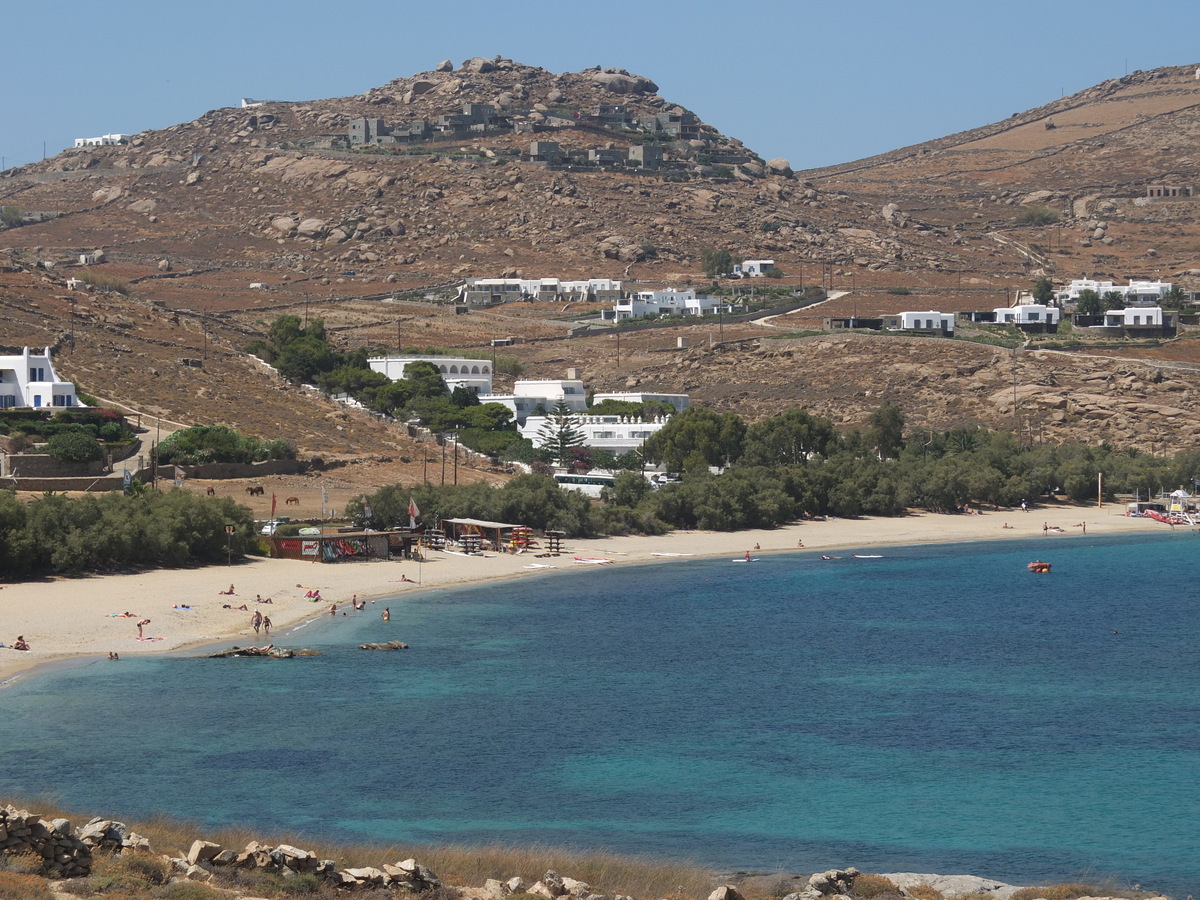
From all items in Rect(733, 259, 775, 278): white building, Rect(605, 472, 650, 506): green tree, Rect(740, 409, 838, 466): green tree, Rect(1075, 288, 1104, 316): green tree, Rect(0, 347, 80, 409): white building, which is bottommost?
Rect(605, 472, 650, 506): green tree

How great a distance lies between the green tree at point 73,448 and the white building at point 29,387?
8.13 m

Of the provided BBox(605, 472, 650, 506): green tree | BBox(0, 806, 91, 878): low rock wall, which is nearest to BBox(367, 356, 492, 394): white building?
BBox(605, 472, 650, 506): green tree

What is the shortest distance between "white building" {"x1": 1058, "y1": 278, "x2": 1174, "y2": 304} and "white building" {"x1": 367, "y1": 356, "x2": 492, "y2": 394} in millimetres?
54806

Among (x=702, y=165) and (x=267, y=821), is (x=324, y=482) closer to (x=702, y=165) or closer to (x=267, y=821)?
(x=267, y=821)

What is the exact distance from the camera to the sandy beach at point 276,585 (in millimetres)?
44406

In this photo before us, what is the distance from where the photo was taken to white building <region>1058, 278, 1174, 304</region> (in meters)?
134

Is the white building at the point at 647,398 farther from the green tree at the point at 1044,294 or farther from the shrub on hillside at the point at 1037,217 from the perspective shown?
the shrub on hillside at the point at 1037,217

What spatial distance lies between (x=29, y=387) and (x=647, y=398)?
42337mm

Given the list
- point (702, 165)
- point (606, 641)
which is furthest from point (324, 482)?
point (702, 165)

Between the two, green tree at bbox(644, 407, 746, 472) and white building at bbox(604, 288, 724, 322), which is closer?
green tree at bbox(644, 407, 746, 472)

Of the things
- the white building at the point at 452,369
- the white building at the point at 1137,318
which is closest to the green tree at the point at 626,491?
the white building at the point at 452,369

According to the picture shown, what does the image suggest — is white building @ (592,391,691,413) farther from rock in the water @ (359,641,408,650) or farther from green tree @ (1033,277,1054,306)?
rock in the water @ (359,641,408,650)

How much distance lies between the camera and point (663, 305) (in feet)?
454

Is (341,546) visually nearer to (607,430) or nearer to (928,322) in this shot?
(607,430)
